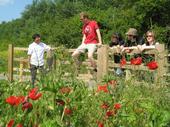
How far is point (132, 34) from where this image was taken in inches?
452

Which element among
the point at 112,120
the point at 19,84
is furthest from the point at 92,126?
the point at 19,84

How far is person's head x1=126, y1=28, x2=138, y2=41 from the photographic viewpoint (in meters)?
11.4

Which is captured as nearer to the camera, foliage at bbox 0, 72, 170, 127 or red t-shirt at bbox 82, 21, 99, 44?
foliage at bbox 0, 72, 170, 127

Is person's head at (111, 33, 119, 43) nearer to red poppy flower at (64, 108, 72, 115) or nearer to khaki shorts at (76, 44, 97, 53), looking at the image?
khaki shorts at (76, 44, 97, 53)

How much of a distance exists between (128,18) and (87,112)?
42.9 meters

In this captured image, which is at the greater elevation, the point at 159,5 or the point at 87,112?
the point at 159,5

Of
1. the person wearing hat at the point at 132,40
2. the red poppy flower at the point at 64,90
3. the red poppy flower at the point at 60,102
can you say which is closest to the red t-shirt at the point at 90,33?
the person wearing hat at the point at 132,40

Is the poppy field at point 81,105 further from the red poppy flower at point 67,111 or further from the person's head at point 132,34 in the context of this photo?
the person's head at point 132,34

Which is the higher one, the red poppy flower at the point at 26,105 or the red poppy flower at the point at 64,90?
the red poppy flower at the point at 64,90

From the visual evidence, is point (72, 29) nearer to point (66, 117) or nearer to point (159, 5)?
point (159, 5)

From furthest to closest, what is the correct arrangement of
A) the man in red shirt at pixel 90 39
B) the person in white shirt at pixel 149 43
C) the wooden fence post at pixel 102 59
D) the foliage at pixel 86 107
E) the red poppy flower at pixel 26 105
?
the man in red shirt at pixel 90 39
the wooden fence post at pixel 102 59
the person in white shirt at pixel 149 43
the foliage at pixel 86 107
the red poppy flower at pixel 26 105

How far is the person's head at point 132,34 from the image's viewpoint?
11.4 m

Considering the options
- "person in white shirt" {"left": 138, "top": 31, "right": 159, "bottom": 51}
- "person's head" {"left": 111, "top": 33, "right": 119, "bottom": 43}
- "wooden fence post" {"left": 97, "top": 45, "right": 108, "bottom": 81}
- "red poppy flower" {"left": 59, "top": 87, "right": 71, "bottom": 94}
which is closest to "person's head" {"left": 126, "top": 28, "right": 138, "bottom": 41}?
"person in white shirt" {"left": 138, "top": 31, "right": 159, "bottom": 51}

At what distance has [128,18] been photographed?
A: 158 ft
